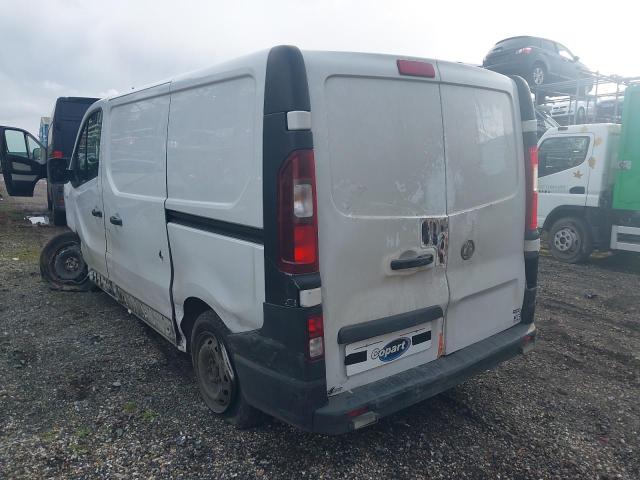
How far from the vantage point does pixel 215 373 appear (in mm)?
3146

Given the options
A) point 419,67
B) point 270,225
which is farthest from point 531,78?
point 270,225

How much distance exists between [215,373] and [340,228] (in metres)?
1.43

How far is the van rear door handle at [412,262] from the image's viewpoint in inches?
100

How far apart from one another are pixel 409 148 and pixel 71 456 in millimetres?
2571

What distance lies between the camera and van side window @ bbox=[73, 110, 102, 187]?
4.66 metres

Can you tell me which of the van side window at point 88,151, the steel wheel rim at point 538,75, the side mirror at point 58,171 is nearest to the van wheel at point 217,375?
the van side window at point 88,151

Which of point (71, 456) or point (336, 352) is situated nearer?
point (336, 352)

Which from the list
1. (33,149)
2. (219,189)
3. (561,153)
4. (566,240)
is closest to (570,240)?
(566,240)

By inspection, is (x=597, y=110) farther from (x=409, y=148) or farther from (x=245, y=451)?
(x=245, y=451)

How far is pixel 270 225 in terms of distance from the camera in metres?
2.31

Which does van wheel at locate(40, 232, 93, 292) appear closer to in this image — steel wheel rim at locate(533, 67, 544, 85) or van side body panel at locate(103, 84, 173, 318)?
van side body panel at locate(103, 84, 173, 318)

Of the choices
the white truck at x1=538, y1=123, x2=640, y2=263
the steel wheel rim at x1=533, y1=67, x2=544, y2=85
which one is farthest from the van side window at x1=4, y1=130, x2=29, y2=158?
the steel wheel rim at x1=533, y1=67, x2=544, y2=85

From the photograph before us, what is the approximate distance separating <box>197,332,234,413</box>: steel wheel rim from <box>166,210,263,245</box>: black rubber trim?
27.5 inches

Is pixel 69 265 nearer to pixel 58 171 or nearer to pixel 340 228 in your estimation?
pixel 58 171
